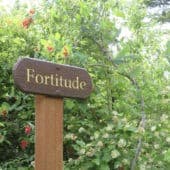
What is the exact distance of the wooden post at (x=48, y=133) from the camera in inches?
122

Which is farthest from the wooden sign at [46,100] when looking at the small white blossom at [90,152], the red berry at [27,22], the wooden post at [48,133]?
the red berry at [27,22]

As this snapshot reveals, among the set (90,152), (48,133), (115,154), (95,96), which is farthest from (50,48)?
(48,133)

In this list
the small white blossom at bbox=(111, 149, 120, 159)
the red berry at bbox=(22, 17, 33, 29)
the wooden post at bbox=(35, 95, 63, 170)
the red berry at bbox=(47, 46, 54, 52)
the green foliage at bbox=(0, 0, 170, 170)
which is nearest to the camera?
the wooden post at bbox=(35, 95, 63, 170)

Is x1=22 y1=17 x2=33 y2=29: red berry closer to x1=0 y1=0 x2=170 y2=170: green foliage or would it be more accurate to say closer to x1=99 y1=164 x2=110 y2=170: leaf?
x1=0 y1=0 x2=170 y2=170: green foliage

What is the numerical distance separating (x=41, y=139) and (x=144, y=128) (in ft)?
4.80

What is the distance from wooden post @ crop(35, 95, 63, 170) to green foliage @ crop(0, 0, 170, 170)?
0.97m

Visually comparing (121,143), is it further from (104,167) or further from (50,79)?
(50,79)

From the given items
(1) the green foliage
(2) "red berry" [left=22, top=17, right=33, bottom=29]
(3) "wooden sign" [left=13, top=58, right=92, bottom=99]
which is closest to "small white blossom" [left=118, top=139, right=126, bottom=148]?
(1) the green foliage

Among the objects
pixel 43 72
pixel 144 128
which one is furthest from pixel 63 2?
pixel 43 72

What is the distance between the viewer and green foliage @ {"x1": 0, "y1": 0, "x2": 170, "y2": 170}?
4262mm

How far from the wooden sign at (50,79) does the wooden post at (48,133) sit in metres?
0.06

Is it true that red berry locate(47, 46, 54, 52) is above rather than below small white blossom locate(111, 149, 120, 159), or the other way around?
above

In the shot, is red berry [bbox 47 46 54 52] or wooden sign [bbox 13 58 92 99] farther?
red berry [bbox 47 46 54 52]

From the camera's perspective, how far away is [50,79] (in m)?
3.21
